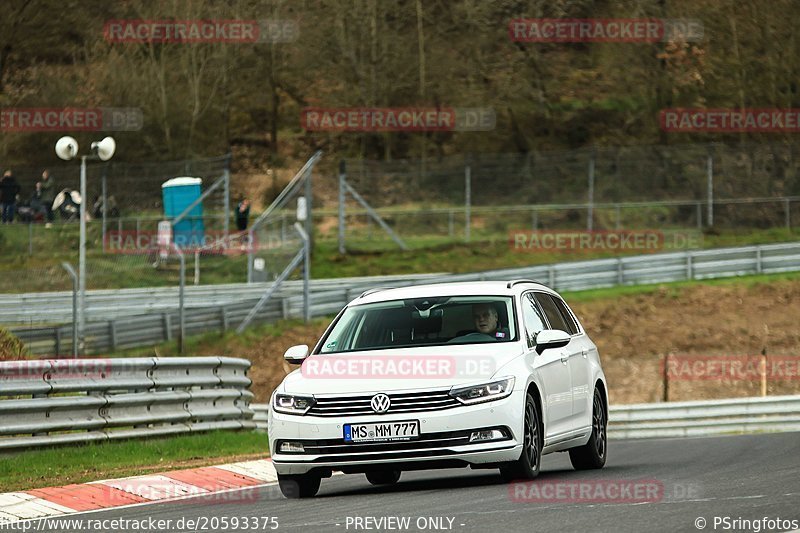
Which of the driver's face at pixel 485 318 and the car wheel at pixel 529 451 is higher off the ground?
the driver's face at pixel 485 318

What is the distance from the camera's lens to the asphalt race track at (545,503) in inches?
341

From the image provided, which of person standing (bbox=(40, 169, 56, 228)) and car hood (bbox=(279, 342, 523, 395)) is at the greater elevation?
person standing (bbox=(40, 169, 56, 228))

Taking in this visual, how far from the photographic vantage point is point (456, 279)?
3784 centimetres

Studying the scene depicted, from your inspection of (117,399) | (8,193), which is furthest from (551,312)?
(8,193)

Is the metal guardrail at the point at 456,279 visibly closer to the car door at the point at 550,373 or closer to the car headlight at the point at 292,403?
the car door at the point at 550,373

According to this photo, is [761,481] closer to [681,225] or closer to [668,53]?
[681,225]

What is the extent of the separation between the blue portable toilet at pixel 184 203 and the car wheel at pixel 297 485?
32049 mm

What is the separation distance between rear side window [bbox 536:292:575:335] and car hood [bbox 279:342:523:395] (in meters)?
1.54

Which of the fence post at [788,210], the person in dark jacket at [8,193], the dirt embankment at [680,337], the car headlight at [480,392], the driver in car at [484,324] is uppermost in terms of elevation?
the person in dark jacket at [8,193]

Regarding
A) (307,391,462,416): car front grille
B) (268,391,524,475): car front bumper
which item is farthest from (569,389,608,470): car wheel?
(307,391,462,416): car front grille

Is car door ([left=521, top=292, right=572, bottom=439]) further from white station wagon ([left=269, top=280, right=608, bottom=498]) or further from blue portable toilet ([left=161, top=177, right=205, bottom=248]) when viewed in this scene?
blue portable toilet ([left=161, top=177, right=205, bottom=248])

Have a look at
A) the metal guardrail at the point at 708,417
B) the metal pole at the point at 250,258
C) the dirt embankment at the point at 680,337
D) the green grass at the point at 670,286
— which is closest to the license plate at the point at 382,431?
the metal guardrail at the point at 708,417

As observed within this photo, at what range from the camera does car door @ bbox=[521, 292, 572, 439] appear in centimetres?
1200

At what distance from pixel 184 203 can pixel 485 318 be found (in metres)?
33.5
